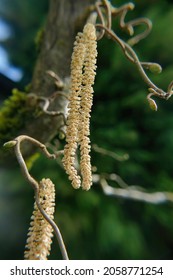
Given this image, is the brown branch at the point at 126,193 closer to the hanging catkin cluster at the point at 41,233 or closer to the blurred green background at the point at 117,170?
the hanging catkin cluster at the point at 41,233

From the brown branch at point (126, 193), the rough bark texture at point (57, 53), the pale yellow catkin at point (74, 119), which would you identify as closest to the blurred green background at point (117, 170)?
the brown branch at point (126, 193)

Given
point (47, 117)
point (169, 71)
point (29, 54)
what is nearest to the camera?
point (47, 117)

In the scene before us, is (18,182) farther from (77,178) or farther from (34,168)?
(77,178)

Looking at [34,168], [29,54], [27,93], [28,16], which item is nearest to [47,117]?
[27,93]

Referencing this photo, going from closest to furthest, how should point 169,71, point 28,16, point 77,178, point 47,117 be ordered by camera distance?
1. point 77,178
2. point 47,117
3. point 169,71
4. point 28,16

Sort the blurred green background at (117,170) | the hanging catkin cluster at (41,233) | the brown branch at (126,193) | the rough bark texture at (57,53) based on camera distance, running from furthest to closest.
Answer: the blurred green background at (117,170), the brown branch at (126,193), the rough bark texture at (57,53), the hanging catkin cluster at (41,233)

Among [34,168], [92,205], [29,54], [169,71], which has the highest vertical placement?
[29,54]

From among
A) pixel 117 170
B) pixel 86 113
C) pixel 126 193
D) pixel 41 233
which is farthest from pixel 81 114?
pixel 117 170
